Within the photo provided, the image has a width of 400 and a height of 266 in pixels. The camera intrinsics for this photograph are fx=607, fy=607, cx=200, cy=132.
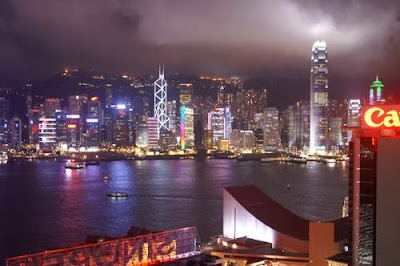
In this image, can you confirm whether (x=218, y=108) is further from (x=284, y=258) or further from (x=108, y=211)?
(x=284, y=258)

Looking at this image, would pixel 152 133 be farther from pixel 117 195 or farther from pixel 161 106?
pixel 117 195

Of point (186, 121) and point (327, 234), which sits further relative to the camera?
point (186, 121)

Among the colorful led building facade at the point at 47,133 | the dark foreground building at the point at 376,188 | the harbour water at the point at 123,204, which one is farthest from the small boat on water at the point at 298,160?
the dark foreground building at the point at 376,188

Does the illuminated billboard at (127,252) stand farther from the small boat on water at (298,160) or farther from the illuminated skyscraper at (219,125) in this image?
the illuminated skyscraper at (219,125)

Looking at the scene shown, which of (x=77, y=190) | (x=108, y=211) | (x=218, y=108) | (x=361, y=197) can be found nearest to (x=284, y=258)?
(x=361, y=197)

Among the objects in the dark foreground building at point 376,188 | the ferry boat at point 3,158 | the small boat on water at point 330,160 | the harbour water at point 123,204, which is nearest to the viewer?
the dark foreground building at point 376,188
